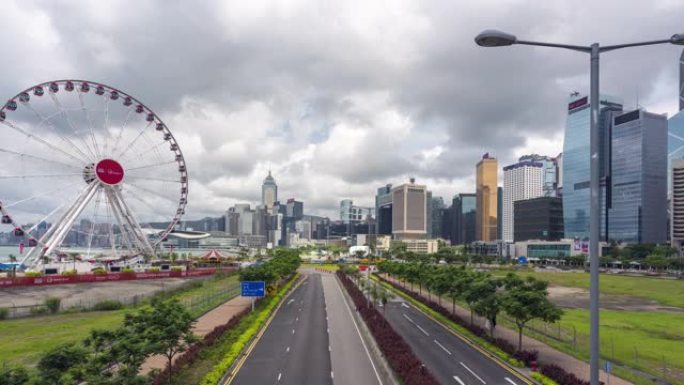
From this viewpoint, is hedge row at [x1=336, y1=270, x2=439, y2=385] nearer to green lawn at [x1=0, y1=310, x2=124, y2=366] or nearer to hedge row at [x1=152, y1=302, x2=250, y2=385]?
hedge row at [x1=152, y1=302, x2=250, y2=385]

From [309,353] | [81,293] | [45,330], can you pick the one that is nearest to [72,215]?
[81,293]

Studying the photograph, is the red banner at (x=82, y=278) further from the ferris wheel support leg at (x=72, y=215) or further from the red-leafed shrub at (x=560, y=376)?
the red-leafed shrub at (x=560, y=376)

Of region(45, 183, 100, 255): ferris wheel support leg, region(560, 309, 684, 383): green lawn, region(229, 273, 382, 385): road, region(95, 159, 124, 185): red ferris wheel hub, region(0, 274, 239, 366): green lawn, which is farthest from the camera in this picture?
region(95, 159, 124, 185): red ferris wheel hub

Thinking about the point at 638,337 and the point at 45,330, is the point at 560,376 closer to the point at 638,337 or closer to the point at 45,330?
the point at 638,337

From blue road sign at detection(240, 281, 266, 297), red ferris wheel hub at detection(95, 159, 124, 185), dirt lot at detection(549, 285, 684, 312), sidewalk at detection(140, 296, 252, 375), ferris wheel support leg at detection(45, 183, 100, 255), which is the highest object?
red ferris wheel hub at detection(95, 159, 124, 185)

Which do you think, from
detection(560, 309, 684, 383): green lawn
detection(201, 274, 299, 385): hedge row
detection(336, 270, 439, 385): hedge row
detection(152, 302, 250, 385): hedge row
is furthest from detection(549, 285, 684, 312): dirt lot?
detection(152, 302, 250, 385): hedge row

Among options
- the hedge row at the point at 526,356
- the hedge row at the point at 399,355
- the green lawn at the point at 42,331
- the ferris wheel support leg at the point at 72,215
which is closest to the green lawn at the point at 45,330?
the green lawn at the point at 42,331

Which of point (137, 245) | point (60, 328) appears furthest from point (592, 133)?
point (137, 245)
